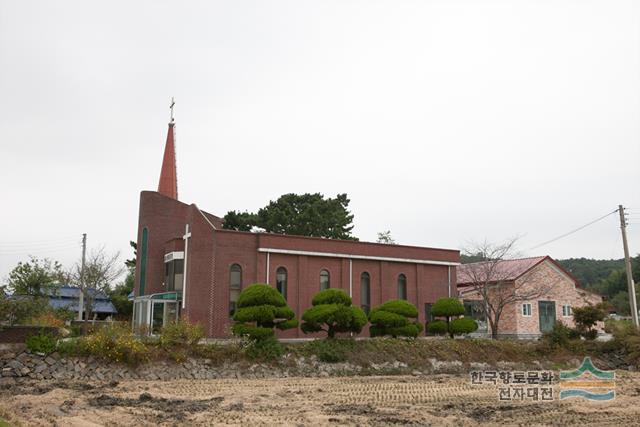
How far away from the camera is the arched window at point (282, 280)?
28.1m

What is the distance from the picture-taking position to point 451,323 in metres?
26.2

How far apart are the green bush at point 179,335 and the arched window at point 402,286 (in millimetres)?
13856

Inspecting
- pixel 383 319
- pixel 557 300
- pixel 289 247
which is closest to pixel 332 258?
pixel 289 247

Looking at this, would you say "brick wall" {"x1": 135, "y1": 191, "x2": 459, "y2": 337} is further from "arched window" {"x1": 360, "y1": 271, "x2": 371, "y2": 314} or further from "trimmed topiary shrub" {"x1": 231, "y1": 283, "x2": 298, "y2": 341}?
"trimmed topiary shrub" {"x1": 231, "y1": 283, "x2": 298, "y2": 341}

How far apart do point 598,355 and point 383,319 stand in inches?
388

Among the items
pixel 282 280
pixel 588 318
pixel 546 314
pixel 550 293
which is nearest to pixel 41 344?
pixel 282 280

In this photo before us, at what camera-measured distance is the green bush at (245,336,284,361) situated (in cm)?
2088

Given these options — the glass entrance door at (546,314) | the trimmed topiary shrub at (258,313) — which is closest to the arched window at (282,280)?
the trimmed topiary shrub at (258,313)

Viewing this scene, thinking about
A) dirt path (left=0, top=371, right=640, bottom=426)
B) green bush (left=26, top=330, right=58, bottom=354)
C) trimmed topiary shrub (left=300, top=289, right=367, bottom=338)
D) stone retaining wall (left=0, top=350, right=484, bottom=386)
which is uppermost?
trimmed topiary shrub (left=300, top=289, right=367, bottom=338)

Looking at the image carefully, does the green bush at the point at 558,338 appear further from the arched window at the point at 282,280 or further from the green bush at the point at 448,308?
the arched window at the point at 282,280

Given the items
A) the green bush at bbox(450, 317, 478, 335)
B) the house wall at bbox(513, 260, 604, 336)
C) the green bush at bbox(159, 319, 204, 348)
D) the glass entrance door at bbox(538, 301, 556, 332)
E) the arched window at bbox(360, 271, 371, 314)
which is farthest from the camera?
the glass entrance door at bbox(538, 301, 556, 332)

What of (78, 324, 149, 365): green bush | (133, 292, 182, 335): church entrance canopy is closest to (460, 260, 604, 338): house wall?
(133, 292, 182, 335): church entrance canopy

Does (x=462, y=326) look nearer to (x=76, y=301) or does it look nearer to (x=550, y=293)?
(x=550, y=293)

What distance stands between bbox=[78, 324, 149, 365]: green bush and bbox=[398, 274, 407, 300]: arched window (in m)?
15.8
